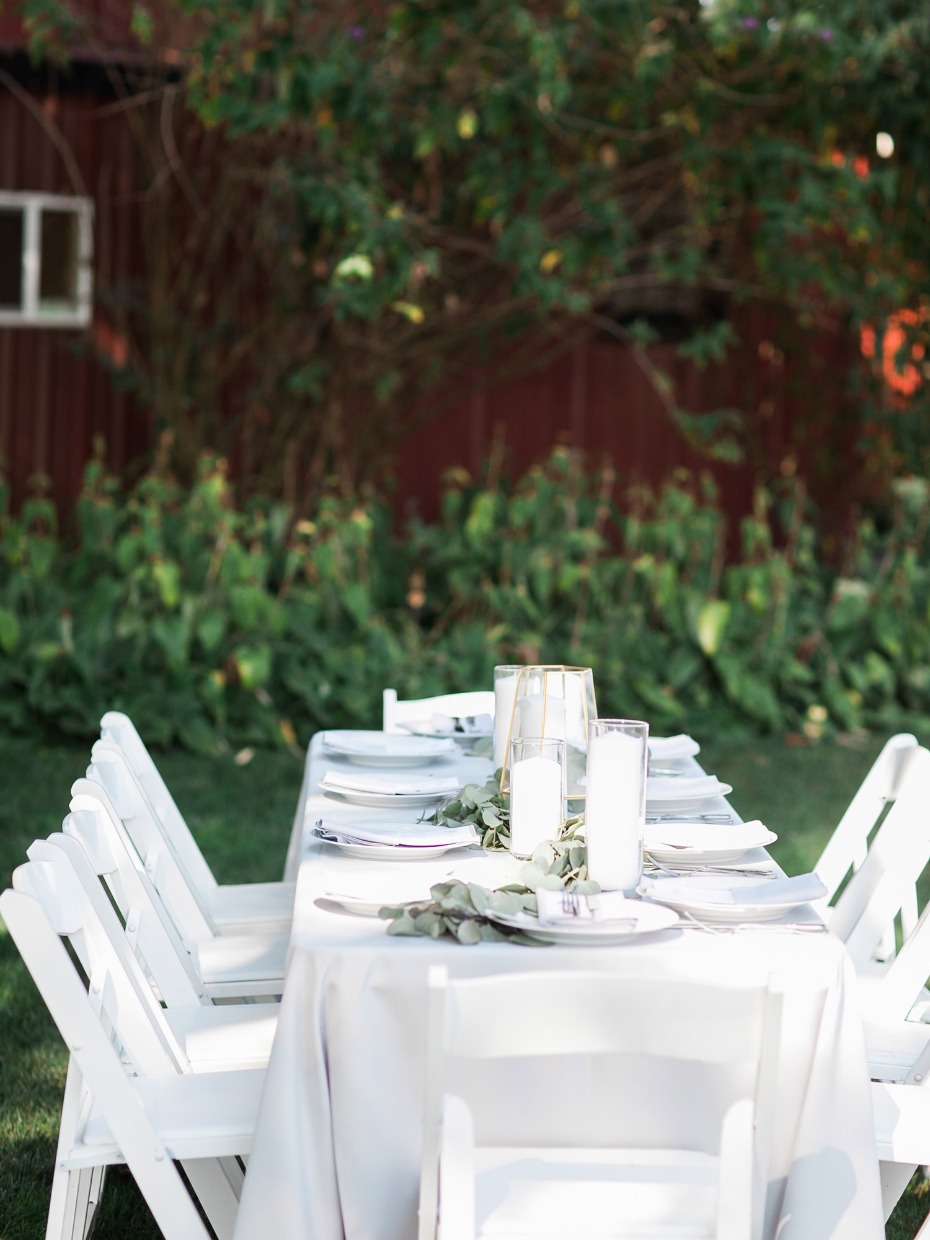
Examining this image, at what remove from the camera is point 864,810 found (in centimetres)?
280

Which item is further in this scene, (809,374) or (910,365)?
(809,374)

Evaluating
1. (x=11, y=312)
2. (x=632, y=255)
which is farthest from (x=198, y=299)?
(x=632, y=255)

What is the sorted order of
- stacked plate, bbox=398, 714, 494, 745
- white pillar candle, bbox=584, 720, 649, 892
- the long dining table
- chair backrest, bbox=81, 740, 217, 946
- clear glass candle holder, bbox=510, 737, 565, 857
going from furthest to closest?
stacked plate, bbox=398, 714, 494, 745 < chair backrest, bbox=81, 740, 217, 946 < clear glass candle holder, bbox=510, 737, 565, 857 < white pillar candle, bbox=584, 720, 649, 892 < the long dining table

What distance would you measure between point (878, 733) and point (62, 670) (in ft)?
11.5

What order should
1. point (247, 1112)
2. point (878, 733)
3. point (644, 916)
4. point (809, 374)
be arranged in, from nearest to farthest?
point (644, 916)
point (247, 1112)
point (878, 733)
point (809, 374)

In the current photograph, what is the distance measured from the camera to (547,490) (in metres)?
6.73

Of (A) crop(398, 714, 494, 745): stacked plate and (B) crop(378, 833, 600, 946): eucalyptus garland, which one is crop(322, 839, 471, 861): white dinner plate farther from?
(A) crop(398, 714, 494, 745): stacked plate

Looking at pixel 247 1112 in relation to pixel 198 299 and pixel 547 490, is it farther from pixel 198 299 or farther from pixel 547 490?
pixel 198 299

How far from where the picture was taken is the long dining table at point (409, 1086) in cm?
170

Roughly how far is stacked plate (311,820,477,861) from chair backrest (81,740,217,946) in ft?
1.31

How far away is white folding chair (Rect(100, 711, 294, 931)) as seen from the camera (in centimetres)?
282

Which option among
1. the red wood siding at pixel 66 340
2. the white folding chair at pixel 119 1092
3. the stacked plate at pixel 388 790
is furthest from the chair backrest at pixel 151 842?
the red wood siding at pixel 66 340

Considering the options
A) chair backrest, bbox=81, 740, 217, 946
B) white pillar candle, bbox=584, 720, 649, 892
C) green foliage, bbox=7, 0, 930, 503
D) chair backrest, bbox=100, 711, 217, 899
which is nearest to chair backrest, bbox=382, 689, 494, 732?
Answer: chair backrest, bbox=100, 711, 217, 899

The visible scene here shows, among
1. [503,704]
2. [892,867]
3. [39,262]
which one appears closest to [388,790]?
[503,704]
